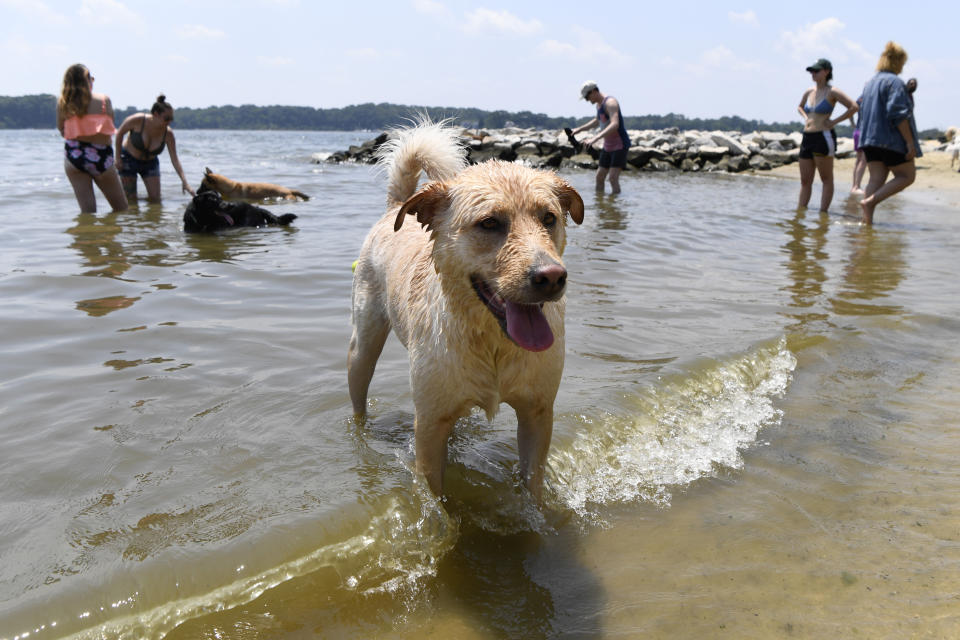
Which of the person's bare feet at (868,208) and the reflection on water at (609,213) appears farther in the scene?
the reflection on water at (609,213)

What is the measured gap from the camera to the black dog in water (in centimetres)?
1095

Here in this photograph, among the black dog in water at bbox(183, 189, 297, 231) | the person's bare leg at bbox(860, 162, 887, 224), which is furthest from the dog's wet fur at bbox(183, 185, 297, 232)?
the person's bare leg at bbox(860, 162, 887, 224)

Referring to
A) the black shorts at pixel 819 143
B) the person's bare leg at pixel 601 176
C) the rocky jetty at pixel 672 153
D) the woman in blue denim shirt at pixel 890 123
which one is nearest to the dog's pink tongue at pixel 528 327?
the woman in blue denim shirt at pixel 890 123

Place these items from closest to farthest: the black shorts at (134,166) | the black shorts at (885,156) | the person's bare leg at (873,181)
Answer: the black shorts at (885,156) < the person's bare leg at (873,181) < the black shorts at (134,166)

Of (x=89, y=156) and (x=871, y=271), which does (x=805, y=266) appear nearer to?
(x=871, y=271)

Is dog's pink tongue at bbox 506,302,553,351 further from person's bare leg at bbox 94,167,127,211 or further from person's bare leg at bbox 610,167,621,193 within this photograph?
person's bare leg at bbox 610,167,621,193

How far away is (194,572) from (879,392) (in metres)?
4.68

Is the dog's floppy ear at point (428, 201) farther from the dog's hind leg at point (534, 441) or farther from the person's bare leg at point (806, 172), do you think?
the person's bare leg at point (806, 172)

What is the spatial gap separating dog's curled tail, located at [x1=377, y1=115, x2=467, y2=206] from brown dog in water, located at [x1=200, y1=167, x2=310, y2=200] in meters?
11.6

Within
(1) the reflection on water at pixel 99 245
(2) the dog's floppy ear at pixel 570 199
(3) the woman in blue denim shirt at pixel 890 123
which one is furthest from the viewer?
(3) the woman in blue denim shirt at pixel 890 123

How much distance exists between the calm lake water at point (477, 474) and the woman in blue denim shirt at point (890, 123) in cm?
418

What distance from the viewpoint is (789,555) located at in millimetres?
3082

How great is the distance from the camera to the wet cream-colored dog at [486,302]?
8.91 ft

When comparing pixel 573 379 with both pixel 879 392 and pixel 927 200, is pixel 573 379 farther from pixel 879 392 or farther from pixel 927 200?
pixel 927 200
